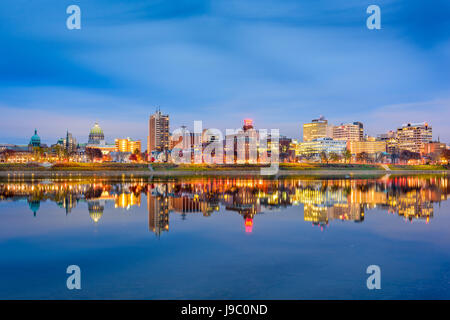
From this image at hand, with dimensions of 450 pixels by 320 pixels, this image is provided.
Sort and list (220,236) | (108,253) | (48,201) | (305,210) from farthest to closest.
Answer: (48,201)
(305,210)
(220,236)
(108,253)

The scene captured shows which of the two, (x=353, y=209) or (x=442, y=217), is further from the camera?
(x=353, y=209)

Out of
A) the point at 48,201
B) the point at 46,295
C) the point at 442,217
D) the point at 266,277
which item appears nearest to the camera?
the point at 46,295

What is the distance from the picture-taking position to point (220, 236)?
1902cm

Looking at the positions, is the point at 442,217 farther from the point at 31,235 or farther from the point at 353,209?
the point at 31,235

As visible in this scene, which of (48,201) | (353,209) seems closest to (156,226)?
(353,209)

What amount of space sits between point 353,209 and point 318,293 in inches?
781

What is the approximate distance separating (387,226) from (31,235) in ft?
63.5

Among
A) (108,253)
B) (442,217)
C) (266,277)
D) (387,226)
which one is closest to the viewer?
(266,277)

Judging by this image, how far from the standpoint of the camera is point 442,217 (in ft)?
83.7
